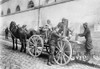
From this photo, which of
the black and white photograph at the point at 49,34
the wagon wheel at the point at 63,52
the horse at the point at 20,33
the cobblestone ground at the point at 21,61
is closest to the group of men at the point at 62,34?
the black and white photograph at the point at 49,34

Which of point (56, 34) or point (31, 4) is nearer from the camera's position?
point (56, 34)

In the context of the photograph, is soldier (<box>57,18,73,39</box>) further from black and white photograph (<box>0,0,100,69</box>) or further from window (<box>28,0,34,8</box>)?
window (<box>28,0,34,8</box>)

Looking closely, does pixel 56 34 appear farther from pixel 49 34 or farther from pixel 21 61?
pixel 21 61

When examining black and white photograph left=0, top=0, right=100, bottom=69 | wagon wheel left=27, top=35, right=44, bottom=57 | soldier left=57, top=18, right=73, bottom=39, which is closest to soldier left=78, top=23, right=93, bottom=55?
black and white photograph left=0, top=0, right=100, bottom=69

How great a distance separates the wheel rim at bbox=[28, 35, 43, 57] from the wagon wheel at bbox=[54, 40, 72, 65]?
0.50m

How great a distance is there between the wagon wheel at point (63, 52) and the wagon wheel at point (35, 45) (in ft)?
1.58

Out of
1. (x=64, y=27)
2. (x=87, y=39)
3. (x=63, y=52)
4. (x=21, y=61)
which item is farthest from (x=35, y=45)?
(x=87, y=39)

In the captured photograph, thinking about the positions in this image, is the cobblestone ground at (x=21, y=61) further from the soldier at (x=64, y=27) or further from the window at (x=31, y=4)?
the window at (x=31, y=4)

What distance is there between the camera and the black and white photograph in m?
2.79

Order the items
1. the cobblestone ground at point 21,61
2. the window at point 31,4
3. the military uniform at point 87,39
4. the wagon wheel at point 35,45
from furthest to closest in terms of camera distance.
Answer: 1. the window at point 31,4
2. the wagon wheel at point 35,45
3. the cobblestone ground at point 21,61
4. the military uniform at point 87,39

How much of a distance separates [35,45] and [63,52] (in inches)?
35.0

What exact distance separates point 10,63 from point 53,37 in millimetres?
1738

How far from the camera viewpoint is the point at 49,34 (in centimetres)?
337

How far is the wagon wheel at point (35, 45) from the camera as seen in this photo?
3575 mm
